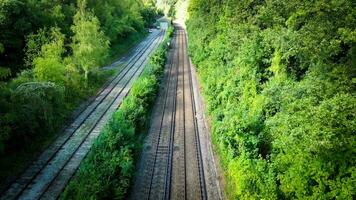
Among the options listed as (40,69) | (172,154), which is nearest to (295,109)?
(172,154)

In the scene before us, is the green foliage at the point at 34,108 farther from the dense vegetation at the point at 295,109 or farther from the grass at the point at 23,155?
the dense vegetation at the point at 295,109

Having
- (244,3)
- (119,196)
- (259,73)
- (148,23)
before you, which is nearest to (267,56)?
(259,73)

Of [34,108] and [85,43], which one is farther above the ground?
[85,43]

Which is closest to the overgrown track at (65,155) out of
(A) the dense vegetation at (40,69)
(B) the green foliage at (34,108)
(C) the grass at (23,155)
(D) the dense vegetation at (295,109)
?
(C) the grass at (23,155)

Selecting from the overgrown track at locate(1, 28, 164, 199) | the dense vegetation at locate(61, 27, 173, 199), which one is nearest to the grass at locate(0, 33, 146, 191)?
the overgrown track at locate(1, 28, 164, 199)

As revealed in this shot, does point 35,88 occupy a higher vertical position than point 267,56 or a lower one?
lower

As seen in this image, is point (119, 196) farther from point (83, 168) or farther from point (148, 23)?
point (148, 23)

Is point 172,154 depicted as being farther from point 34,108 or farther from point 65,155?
point 34,108
